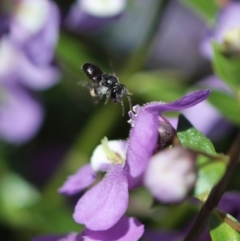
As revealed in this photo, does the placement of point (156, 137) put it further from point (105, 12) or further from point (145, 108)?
point (105, 12)

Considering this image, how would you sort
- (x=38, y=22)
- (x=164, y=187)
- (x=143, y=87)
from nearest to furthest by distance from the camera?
(x=164, y=187) → (x=143, y=87) → (x=38, y=22)

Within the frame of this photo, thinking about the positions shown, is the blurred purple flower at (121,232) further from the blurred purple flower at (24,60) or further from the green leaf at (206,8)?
the blurred purple flower at (24,60)

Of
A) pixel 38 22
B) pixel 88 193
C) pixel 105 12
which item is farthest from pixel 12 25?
pixel 88 193

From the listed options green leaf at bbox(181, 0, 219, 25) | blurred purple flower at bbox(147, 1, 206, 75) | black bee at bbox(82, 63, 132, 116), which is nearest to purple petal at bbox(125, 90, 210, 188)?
black bee at bbox(82, 63, 132, 116)

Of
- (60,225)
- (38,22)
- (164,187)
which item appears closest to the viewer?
(164,187)

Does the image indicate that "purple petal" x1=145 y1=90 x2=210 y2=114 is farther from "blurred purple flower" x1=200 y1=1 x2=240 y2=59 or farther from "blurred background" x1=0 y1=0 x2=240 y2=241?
"blurred purple flower" x1=200 y1=1 x2=240 y2=59

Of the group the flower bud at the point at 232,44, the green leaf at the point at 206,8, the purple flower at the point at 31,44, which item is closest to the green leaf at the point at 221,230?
the flower bud at the point at 232,44

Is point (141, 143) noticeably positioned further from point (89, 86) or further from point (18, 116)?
point (18, 116)
